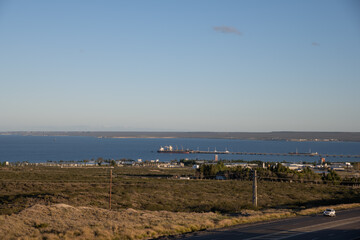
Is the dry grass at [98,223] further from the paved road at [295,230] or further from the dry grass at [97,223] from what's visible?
the paved road at [295,230]

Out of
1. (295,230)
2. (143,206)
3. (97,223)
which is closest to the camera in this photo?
(295,230)

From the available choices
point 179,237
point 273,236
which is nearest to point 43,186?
point 179,237

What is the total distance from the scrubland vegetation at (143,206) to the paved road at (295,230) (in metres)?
1.71

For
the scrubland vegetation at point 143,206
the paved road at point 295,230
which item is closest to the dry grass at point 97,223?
the scrubland vegetation at point 143,206

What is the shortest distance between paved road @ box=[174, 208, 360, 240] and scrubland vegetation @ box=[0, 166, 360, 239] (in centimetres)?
171

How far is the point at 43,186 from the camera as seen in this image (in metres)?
42.5

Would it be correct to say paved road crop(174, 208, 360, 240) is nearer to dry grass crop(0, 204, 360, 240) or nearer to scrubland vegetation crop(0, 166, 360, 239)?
dry grass crop(0, 204, 360, 240)

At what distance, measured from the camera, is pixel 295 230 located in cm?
2223

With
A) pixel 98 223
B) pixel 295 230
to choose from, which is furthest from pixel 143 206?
pixel 295 230

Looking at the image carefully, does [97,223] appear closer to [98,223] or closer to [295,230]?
[98,223]

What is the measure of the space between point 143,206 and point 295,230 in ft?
52.9

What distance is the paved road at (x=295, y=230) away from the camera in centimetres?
2016

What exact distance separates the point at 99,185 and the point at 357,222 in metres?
28.5

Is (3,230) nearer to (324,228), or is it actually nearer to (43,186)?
(324,228)
